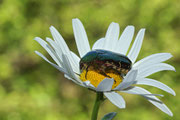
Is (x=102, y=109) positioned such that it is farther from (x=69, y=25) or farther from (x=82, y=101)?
(x=69, y=25)

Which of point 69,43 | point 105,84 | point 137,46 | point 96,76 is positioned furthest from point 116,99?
point 69,43

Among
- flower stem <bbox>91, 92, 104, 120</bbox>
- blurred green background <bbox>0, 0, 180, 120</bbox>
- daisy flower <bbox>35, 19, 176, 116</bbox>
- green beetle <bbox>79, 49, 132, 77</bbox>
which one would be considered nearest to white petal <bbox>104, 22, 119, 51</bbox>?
daisy flower <bbox>35, 19, 176, 116</bbox>

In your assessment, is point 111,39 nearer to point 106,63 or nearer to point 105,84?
point 106,63

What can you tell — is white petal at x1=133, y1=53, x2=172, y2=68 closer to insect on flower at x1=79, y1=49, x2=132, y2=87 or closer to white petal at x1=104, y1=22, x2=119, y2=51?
insect on flower at x1=79, y1=49, x2=132, y2=87

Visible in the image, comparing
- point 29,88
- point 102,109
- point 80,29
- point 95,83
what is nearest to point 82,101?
point 102,109

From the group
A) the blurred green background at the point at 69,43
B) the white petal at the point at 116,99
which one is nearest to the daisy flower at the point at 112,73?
the white petal at the point at 116,99
